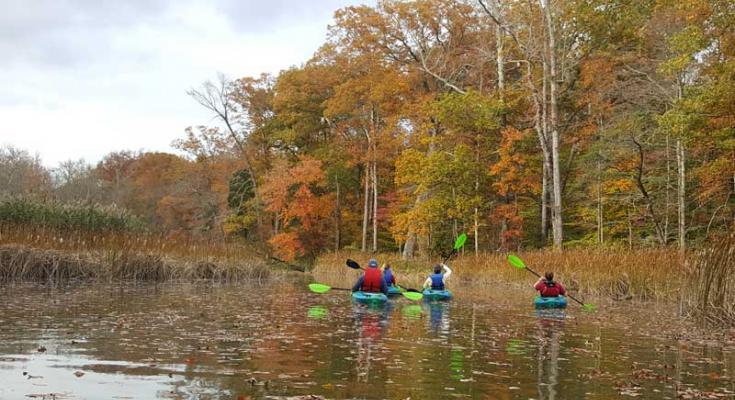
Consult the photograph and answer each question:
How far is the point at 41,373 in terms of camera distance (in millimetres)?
6293

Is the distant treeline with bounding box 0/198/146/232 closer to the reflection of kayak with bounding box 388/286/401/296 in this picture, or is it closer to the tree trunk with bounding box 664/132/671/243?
the reflection of kayak with bounding box 388/286/401/296

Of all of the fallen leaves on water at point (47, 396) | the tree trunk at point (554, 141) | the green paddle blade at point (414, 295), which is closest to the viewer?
the fallen leaves on water at point (47, 396)

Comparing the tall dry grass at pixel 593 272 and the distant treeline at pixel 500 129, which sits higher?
the distant treeline at pixel 500 129

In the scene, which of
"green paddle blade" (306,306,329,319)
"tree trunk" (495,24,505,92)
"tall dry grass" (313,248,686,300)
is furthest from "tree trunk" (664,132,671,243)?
"green paddle blade" (306,306,329,319)

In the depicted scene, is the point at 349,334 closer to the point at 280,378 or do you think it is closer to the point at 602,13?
the point at 280,378

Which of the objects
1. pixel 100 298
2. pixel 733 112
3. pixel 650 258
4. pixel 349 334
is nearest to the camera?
pixel 349 334

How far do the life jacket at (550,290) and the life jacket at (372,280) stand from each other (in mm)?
3846

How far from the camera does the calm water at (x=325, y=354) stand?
615 centimetres

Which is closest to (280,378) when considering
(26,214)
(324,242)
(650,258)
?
(650,258)

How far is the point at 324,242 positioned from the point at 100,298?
31.6 meters

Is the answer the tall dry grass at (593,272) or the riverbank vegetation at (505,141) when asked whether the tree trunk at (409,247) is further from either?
the tall dry grass at (593,272)

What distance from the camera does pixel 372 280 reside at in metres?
15.8

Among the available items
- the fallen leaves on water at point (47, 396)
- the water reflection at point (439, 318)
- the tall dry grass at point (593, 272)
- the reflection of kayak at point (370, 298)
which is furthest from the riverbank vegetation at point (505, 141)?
the fallen leaves on water at point (47, 396)

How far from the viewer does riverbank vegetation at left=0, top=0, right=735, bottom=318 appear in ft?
69.2
